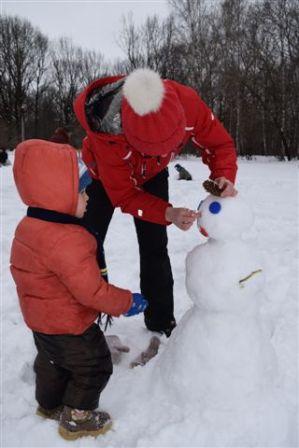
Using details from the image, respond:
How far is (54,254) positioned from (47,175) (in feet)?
0.87

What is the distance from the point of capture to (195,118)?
204cm

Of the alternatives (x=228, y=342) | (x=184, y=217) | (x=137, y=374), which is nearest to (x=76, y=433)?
(x=137, y=374)

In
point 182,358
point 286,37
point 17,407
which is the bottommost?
point 17,407

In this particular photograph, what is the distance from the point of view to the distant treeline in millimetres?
16625

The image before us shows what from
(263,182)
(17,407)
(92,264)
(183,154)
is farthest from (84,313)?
(183,154)

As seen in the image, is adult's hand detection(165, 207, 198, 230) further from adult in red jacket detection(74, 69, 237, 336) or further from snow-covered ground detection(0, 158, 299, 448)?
snow-covered ground detection(0, 158, 299, 448)

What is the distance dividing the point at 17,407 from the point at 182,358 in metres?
0.71

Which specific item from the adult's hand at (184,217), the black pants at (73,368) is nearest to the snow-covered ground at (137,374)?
the black pants at (73,368)

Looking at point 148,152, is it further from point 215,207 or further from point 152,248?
point 152,248

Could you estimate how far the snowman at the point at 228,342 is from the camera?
177 centimetres

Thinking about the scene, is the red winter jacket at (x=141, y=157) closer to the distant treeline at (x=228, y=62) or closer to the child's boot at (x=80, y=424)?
the child's boot at (x=80, y=424)

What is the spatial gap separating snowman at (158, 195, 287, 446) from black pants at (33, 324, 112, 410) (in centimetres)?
35

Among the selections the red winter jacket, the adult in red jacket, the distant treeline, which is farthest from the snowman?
the distant treeline

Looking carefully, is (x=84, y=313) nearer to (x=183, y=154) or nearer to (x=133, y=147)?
(x=133, y=147)
